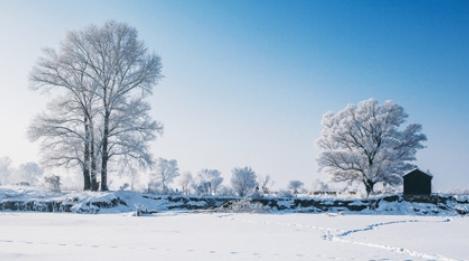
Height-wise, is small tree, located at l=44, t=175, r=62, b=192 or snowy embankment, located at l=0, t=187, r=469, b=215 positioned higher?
small tree, located at l=44, t=175, r=62, b=192

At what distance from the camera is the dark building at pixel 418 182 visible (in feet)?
133

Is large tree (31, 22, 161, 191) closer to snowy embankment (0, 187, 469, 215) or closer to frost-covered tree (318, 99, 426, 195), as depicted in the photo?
snowy embankment (0, 187, 469, 215)

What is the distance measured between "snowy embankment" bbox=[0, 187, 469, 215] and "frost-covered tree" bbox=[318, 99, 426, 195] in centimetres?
997

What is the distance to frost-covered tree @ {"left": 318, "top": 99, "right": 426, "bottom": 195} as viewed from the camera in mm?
45250

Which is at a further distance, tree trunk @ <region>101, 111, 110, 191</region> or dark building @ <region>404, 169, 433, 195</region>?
dark building @ <region>404, 169, 433, 195</region>

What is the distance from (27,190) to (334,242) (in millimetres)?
24141

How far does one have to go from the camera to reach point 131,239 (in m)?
13.5

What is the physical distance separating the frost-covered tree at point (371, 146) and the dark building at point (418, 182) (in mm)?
3838

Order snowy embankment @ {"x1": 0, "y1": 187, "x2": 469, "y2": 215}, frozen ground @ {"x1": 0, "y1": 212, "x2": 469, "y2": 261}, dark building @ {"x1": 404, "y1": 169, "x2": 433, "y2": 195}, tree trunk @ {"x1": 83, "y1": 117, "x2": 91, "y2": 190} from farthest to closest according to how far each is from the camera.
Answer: dark building @ {"x1": 404, "y1": 169, "x2": 433, "y2": 195}, tree trunk @ {"x1": 83, "y1": 117, "x2": 91, "y2": 190}, snowy embankment @ {"x1": 0, "y1": 187, "x2": 469, "y2": 215}, frozen ground @ {"x1": 0, "y1": 212, "x2": 469, "y2": 261}

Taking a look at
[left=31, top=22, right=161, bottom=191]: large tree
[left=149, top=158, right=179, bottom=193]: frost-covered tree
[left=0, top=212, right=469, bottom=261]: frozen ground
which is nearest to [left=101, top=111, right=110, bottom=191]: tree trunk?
[left=31, top=22, right=161, bottom=191]: large tree

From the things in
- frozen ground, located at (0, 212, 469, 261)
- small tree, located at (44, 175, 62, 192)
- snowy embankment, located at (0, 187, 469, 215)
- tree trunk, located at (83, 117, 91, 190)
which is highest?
tree trunk, located at (83, 117, 91, 190)

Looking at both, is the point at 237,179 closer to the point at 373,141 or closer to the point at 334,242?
the point at 373,141

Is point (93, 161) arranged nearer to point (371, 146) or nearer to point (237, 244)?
point (237, 244)

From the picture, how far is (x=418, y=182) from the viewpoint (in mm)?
40844
